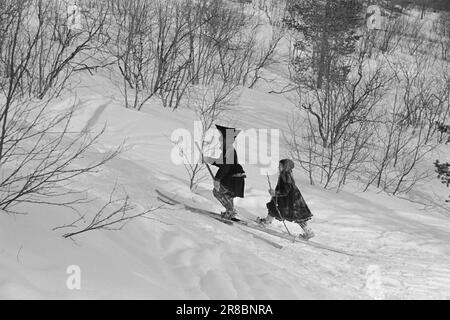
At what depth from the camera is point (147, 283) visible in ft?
12.7

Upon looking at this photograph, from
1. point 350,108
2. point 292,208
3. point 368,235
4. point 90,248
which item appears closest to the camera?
point 90,248

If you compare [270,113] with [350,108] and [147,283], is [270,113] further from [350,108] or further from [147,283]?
[147,283]

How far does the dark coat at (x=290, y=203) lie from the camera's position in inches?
282

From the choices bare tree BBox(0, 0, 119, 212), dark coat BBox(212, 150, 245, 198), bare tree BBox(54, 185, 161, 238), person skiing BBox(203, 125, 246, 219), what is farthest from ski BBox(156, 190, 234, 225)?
bare tree BBox(0, 0, 119, 212)

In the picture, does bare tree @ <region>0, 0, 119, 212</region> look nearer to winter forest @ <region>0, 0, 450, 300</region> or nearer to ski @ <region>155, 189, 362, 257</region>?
winter forest @ <region>0, 0, 450, 300</region>

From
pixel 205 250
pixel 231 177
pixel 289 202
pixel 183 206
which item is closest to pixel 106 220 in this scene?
pixel 205 250

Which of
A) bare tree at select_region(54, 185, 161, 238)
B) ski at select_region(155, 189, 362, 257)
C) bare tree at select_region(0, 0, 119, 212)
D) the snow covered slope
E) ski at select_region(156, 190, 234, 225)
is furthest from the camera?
ski at select_region(156, 190, 234, 225)

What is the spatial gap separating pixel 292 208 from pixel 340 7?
18119 mm

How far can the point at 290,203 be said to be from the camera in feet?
23.6

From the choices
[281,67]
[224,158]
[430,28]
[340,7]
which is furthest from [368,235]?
[430,28]

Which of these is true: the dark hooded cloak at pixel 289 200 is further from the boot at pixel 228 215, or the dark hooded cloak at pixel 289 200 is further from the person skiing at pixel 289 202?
the boot at pixel 228 215

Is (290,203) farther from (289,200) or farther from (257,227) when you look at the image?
(257,227)

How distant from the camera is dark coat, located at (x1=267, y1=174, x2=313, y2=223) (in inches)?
282

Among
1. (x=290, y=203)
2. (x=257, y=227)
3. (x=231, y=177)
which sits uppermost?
(x=231, y=177)
